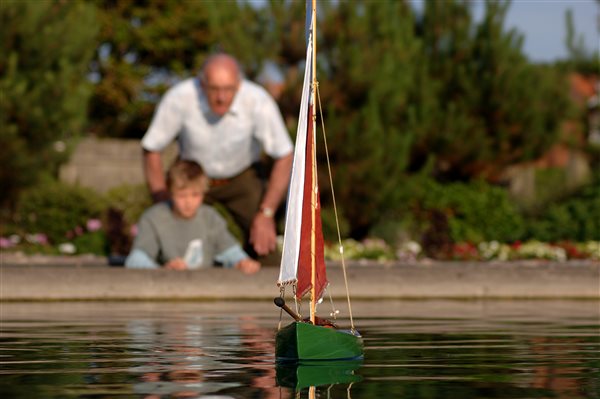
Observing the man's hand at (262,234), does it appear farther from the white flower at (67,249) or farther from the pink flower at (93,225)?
the pink flower at (93,225)

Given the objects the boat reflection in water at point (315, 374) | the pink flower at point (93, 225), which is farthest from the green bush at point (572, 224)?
the boat reflection in water at point (315, 374)

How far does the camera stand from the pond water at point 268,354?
752 cm

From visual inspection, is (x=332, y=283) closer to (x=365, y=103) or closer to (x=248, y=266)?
(x=248, y=266)

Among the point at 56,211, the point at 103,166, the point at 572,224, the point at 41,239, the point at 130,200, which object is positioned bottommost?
the point at 572,224

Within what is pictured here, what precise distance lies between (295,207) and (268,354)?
3.54 feet

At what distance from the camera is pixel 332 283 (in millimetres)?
16234

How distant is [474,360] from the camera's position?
30.7ft

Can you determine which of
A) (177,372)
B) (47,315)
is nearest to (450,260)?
(47,315)

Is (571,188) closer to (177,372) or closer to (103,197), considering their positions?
(103,197)

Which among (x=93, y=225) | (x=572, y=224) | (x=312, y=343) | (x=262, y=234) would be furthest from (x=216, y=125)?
(x=572, y=224)

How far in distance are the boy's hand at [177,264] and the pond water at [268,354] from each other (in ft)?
1.25

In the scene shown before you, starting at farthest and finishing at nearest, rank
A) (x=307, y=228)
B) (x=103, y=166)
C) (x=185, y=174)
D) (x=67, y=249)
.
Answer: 1. (x=103, y=166)
2. (x=67, y=249)
3. (x=185, y=174)
4. (x=307, y=228)

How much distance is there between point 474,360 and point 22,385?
2855 mm

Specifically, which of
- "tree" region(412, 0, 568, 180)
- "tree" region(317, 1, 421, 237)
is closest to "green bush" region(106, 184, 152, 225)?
"tree" region(317, 1, 421, 237)
